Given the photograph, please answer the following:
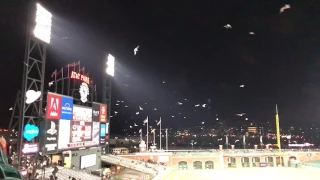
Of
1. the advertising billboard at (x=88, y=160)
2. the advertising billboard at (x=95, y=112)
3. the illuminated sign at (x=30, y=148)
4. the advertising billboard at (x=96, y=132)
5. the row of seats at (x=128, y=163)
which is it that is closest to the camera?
the illuminated sign at (x=30, y=148)

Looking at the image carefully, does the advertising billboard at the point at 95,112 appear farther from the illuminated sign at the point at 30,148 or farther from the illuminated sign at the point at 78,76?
the illuminated sign at the point at 30,148

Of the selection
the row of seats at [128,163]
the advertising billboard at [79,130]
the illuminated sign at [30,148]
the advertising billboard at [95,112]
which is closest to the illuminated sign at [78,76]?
the advertising billboard at [95,112]

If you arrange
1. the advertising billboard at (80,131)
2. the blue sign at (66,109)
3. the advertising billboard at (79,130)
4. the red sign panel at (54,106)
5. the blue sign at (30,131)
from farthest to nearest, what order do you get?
the advertising billboard at (80,131) < the advertising billboard at (79,130) < the blue sign at (66,109) < the red sign panel at (54,106) < the blue sign at (30,131)

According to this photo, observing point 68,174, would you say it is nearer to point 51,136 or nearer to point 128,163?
point 51,136

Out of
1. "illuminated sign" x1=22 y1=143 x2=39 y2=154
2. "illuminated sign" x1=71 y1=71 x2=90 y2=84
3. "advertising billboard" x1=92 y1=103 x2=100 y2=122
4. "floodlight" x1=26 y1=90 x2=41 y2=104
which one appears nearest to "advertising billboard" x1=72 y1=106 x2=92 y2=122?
"advertising billboard" x1=92 y1=103 x2=100 y2=122

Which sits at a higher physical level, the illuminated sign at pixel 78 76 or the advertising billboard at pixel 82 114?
the illuminated sign at pixel 78 76

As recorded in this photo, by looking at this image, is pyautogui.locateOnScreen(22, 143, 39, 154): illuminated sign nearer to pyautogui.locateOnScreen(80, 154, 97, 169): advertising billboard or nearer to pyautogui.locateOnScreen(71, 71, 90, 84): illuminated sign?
pyautogui.locateOnScreen(71, 71, 90, 84): illuminated sign

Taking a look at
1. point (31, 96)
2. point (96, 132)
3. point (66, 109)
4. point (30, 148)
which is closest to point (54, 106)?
point (66, 109)
